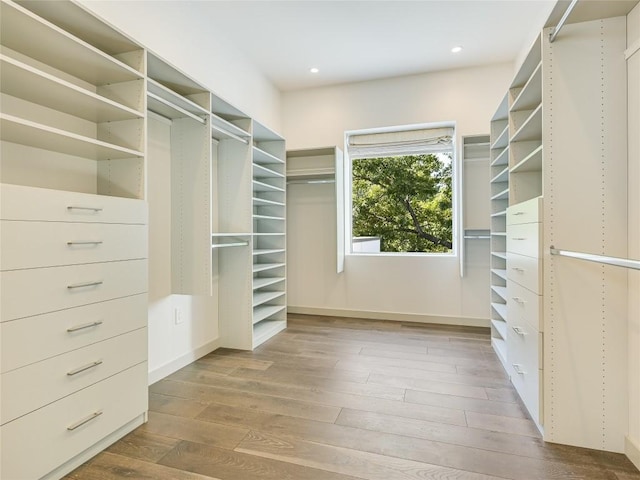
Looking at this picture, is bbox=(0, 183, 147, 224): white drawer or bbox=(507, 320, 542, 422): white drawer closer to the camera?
bbox=(0, 183, 147, 224): white drawer

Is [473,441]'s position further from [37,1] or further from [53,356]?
[37,1]

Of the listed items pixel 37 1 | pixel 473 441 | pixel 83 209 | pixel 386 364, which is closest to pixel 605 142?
pixel 473 441

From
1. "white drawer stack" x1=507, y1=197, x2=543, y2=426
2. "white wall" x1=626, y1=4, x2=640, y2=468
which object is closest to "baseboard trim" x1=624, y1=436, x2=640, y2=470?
"white wall" x1=626, y1=4, x2=640, y2=468

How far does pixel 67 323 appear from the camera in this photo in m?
1.42

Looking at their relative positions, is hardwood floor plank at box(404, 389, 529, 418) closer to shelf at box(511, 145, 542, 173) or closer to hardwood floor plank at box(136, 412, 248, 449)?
hardwood floor plank at box(136, 412, 248, 449)

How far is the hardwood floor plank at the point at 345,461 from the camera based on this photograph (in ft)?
4.69

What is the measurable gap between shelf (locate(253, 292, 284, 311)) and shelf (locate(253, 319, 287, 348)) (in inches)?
9.6

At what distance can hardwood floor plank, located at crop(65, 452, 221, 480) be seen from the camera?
1.42 metres

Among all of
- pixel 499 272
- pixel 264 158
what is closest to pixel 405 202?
pixel 499 272

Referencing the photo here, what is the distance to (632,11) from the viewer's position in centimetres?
150

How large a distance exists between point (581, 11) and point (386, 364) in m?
2.44

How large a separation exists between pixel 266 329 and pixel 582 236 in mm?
2658

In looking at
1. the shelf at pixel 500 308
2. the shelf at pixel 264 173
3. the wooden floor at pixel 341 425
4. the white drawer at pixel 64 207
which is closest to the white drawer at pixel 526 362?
the wooden floor at pixel 341 425

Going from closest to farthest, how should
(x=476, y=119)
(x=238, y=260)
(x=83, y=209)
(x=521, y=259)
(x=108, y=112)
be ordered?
1. (x=83, y=209)
2. (x=108, y=112)
3. (x=521, y=259)
4. (x=238, y=260)
5. (x=476, y=119)
